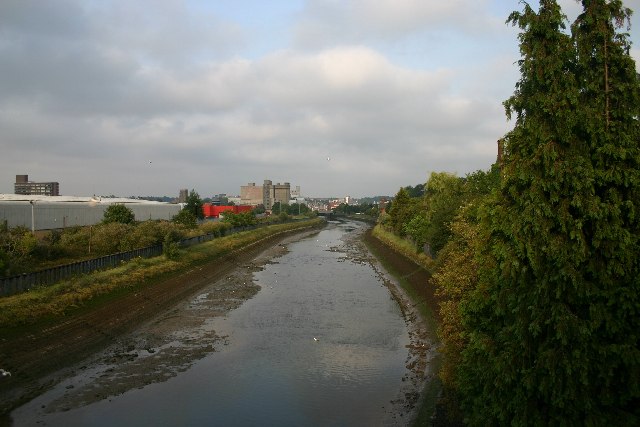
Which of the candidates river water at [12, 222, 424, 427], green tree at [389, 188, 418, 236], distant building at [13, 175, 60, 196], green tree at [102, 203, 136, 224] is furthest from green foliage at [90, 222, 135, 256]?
distant building at [13, 175, 60, 196]

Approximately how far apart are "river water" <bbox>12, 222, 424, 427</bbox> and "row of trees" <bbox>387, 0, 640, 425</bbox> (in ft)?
26.4

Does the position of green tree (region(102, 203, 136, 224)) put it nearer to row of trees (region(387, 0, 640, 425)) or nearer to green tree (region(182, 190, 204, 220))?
green tree (region(182, 190, 204, 220))

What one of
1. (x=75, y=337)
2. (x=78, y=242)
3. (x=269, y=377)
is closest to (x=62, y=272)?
(x=75, y=337)

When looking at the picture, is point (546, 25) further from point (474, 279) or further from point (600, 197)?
point (474, 279)

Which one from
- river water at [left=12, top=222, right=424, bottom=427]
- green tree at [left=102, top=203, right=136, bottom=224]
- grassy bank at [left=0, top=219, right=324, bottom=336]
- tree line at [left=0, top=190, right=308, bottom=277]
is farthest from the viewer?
green tree at [left=102, top=203, right=136, bottom=224]

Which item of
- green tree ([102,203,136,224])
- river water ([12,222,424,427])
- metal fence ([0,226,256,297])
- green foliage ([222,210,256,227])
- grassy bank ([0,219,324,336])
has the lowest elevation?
river water ([12,222,424,427])

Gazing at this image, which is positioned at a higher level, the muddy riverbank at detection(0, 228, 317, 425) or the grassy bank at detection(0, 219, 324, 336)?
the grassy bank at detection(0, 219, 324, 336)

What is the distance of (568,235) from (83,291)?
90.9 ft

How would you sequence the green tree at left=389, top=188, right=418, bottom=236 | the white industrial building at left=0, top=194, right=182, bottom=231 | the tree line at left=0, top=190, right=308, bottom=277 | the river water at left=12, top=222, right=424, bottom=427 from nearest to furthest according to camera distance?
the river water at left=12, top=222, right=424, bottom=427 < the tree line at left=0, top=190, right=308, bottom=277 < the white industrial building at left=0, top=194, right=182, bottom=231 < the green tree at left=389, top=188, right=418, bottom=236

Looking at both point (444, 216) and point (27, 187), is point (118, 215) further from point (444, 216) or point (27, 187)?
point (27, 187)

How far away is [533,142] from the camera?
10930 millimetres

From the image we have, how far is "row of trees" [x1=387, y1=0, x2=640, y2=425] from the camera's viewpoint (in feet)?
32.2

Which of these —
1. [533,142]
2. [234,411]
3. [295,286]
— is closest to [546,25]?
[533,142]

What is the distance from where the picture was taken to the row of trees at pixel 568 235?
9820 millimetres
